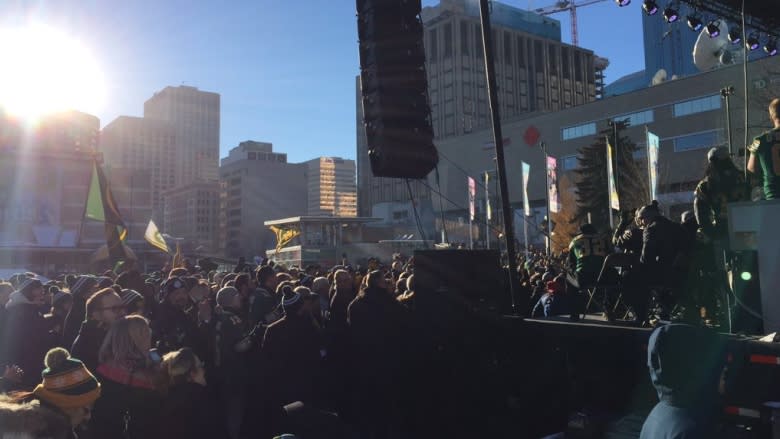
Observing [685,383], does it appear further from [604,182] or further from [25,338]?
[604,182]

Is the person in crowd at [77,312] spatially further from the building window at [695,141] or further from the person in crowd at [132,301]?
the building window at [695,141]

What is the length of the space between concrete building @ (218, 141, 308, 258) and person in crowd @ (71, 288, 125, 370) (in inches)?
5644

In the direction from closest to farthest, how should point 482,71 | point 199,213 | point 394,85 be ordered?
point 394,85 < point 482,71 < point 199,213

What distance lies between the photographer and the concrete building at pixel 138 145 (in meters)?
188

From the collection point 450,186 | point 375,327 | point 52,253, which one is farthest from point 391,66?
point 52,253

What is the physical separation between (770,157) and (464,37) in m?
114

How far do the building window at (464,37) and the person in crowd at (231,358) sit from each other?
11102cm

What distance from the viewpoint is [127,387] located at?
3.66 m

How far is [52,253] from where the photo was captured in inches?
2876

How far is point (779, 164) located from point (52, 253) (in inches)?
3308

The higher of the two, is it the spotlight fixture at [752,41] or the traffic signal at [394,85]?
the spotlight fixture at [752,41]

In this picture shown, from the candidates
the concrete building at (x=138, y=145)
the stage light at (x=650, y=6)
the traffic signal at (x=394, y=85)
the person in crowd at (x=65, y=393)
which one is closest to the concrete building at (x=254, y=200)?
the concrete building at (x=138, y=145)

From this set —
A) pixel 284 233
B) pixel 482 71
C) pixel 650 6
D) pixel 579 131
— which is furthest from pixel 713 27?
pixel 482 71

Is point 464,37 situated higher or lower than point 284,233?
higher
